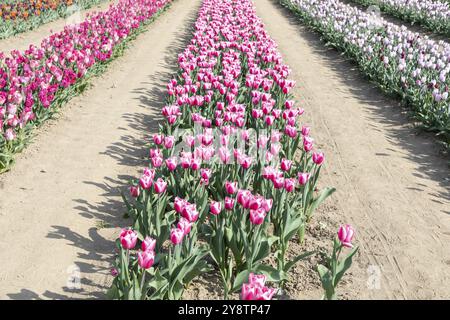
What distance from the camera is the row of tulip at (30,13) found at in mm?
14906

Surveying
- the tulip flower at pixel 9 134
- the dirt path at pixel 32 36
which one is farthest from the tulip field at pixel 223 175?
the dirt path at pixel 32 36

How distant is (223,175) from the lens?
5262 mm

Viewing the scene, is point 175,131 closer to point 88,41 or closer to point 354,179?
point 354,179

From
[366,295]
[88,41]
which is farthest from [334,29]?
[366,295]

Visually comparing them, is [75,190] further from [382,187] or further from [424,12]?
[424,12]

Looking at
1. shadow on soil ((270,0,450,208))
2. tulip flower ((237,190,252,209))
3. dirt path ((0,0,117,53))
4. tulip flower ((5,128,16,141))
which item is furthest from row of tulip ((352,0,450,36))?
tulip flower ((5,128,16,141))

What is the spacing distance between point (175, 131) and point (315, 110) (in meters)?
3.78

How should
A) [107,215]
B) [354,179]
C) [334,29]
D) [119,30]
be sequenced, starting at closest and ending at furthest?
[107,215], [354,179], [119,30], [334,29]

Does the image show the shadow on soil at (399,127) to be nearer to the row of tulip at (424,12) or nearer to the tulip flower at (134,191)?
the tulip flower at (134,191)

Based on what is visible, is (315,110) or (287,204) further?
(315,110)

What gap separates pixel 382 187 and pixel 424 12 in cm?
1393

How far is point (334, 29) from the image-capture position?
14984 millimetres

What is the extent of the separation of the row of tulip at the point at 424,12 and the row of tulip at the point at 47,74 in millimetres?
11164

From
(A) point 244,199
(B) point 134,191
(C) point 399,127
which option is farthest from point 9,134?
(C) point 399,127
